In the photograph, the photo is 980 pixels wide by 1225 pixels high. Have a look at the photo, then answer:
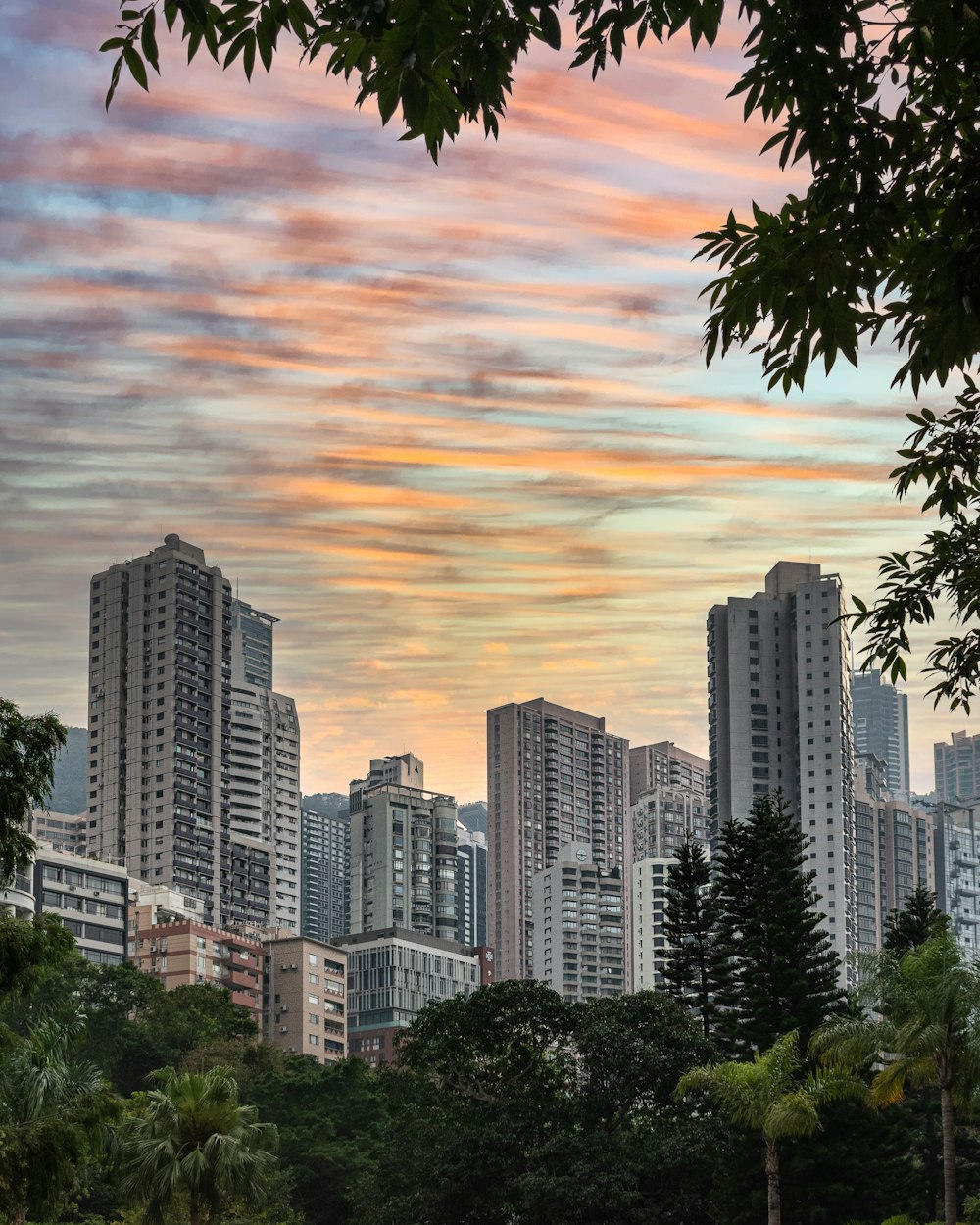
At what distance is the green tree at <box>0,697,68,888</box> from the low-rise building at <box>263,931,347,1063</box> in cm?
10314

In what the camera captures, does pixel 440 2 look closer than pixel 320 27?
Yes

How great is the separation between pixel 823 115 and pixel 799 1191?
142ft

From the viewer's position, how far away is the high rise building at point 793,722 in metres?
133

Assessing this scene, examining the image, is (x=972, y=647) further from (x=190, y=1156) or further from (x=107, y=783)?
(x=107, y=783)

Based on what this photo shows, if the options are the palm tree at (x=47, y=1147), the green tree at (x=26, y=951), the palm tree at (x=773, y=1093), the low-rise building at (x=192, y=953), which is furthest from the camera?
the low-rise building at (x=192, y=953)

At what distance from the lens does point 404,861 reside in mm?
189625

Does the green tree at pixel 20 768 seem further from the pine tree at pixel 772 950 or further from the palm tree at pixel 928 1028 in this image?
the pine tree at pixel 772 950

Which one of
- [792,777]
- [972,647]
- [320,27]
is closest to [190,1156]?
[972,647]

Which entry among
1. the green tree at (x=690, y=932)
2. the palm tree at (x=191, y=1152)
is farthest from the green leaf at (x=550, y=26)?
the green tree at (x=690, y=932)

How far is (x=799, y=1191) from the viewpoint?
149ft

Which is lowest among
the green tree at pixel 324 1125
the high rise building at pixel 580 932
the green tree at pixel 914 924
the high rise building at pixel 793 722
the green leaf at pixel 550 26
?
the green tree at pixel 324 1125

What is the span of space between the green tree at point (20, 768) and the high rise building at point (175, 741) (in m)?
138

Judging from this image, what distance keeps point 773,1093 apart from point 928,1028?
12.9ft

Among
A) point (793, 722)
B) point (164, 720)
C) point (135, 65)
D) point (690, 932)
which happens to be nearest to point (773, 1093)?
point (690, 932)
